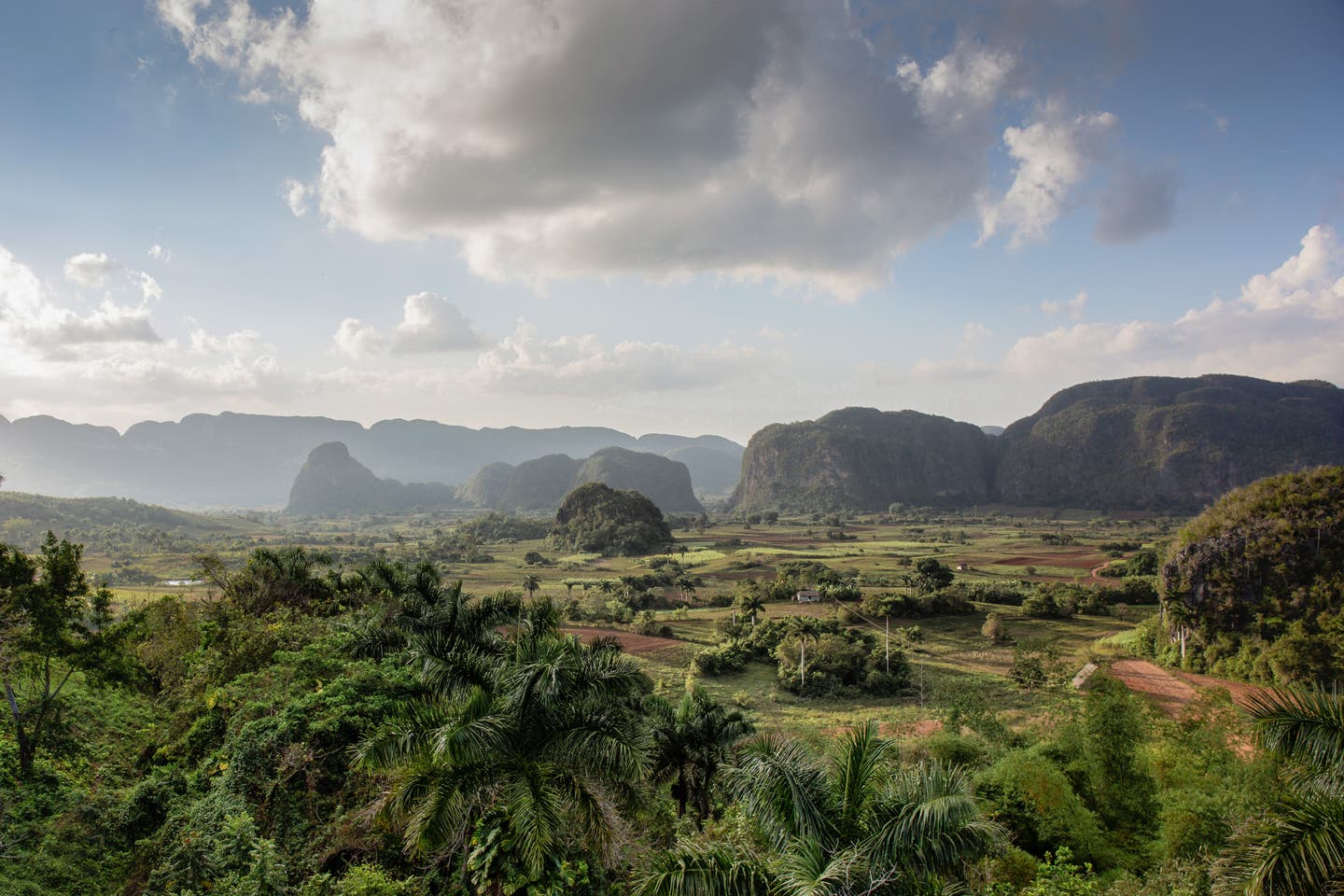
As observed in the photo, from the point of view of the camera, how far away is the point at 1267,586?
3562 cm

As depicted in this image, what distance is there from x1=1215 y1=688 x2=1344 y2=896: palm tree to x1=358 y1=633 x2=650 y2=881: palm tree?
762cm

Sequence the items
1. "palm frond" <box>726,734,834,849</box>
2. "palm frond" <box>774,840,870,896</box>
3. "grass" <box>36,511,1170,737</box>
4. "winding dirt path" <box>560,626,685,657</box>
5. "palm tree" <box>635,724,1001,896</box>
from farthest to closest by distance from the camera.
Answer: "winding dirt path" <box>560,626,685,657</box>
"grass" <box>36,511,1170,737</box>
"palm frond" <box>726,734,834,849</box>
"palm tree" <box>635,724,1001,896</box>
"palm frond" <box>774,840,870,896</box>

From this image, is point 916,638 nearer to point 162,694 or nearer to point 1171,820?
point 1171,820

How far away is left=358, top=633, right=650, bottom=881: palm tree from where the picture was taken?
8.20 metres

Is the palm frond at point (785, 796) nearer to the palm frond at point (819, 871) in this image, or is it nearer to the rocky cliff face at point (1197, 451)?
the palm frond at point (819, 871)

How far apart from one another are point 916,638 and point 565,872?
42.5 metres

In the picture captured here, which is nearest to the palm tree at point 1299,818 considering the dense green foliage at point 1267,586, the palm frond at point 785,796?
the palm frond at point 785,796

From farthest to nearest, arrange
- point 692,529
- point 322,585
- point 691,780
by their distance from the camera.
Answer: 1. point 692,529
2. point 322,585
3. point 691,780

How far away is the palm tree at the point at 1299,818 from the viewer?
661 cm

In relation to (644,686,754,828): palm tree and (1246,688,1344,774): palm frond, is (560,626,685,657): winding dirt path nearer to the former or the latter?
(644,686,754,828): palm tree

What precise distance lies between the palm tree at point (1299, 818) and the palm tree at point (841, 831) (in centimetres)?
306

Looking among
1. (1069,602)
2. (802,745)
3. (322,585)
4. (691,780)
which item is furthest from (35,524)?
(1069,602)

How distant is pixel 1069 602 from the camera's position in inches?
2111

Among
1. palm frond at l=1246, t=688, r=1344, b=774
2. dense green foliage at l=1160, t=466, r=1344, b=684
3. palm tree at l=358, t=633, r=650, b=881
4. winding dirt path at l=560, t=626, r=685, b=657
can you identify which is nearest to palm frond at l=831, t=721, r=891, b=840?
palm tree at l=358, t=633, r=650, b=881
